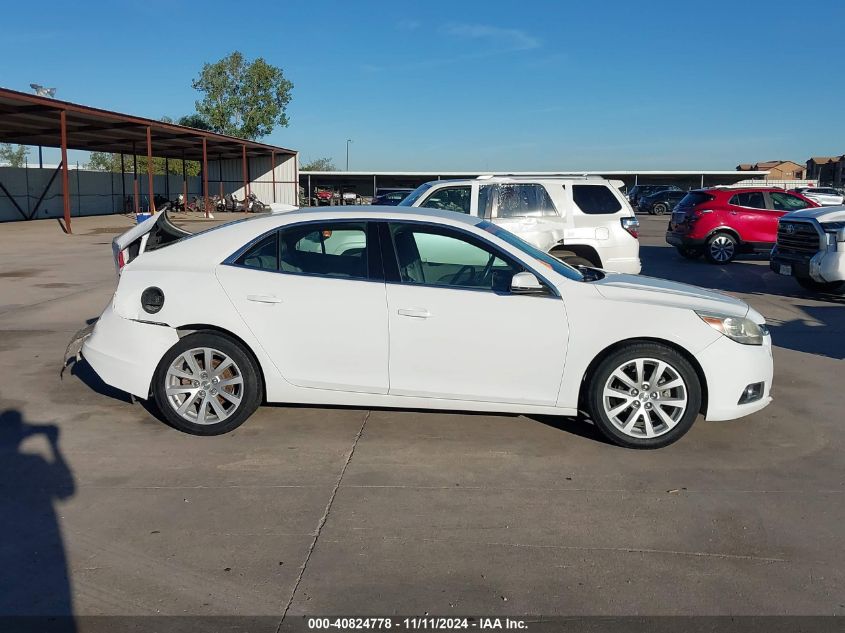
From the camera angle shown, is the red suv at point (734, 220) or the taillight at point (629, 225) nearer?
the taillight at point (629, 225)

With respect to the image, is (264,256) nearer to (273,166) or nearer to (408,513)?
(408,513)

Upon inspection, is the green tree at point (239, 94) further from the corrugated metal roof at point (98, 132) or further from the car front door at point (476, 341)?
the car front door at point (476, 341)

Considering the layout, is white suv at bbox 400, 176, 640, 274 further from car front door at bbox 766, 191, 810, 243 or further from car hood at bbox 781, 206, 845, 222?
car front door at bbox 766, 191, 810, 243

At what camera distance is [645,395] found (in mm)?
5086

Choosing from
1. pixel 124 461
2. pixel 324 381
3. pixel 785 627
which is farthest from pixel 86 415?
pixel 785 627

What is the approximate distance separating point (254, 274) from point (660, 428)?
9.75 feet

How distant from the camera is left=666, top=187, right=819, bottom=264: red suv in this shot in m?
17.3

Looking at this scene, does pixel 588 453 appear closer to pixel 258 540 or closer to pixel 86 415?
pixel 258 540

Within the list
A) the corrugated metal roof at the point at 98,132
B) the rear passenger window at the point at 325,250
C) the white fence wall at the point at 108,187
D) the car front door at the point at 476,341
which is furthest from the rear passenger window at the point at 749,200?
the white fence wall at the point at 108,187

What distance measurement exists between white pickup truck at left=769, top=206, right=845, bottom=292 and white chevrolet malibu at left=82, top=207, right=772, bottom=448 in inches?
278

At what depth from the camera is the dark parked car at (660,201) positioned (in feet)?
165

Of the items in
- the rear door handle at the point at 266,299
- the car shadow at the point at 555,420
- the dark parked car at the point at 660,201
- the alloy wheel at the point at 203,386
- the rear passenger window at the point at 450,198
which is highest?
the dark parked car at the point at 660,201

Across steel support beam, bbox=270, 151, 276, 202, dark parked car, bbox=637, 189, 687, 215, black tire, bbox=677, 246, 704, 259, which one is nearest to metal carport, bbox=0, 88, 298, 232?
steel support beam, bbox=270, 151, 276, 202

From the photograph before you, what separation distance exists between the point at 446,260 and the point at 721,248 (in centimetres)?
1364
